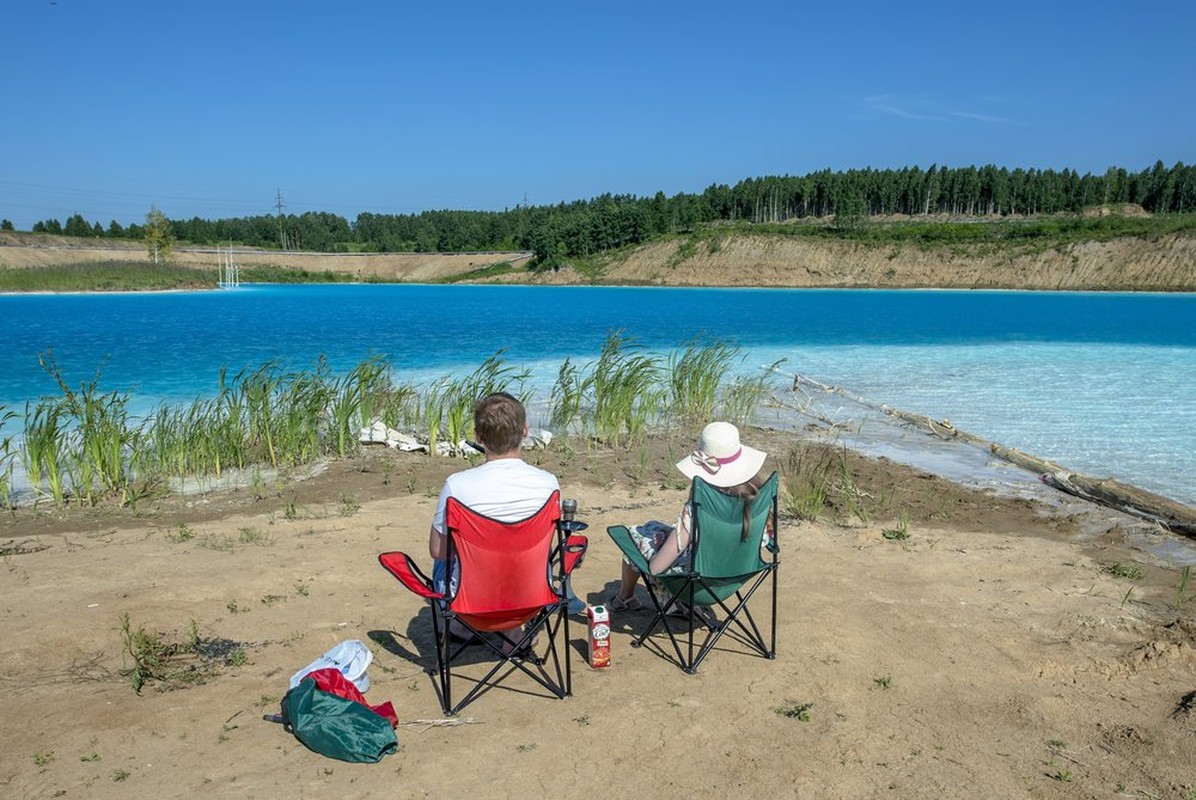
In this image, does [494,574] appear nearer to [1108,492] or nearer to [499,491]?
[499,491]

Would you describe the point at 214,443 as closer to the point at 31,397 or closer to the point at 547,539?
the point at 547,539

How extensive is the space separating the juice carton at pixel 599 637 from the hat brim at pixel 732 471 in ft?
2.66

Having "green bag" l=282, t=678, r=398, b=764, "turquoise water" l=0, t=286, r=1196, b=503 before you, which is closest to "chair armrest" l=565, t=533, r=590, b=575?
"green bag" l=282, t=678, r=398, b=764

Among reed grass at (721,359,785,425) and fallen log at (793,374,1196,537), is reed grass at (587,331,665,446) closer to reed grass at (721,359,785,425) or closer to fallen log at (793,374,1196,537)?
reed grass at (721,359,785,425)

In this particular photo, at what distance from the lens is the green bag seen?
342 cm

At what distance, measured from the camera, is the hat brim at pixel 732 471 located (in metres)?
4.33

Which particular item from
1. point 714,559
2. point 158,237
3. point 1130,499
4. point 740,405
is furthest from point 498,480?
point 158,237

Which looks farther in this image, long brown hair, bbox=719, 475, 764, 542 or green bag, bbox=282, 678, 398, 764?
long brown hair, bbox=719, 475, 764, 542

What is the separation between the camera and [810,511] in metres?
7.09

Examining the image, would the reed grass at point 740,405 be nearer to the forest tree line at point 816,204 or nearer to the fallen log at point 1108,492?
the fallen log at point 1108,492

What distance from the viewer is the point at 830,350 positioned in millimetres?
25484

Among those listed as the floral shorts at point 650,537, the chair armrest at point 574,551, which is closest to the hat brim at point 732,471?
the floral shorts at point 650,537

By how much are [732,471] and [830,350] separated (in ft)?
72.4

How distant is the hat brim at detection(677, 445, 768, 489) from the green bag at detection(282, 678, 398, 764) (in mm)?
1814
